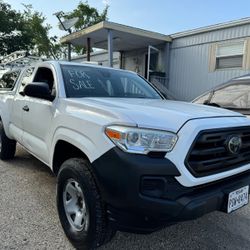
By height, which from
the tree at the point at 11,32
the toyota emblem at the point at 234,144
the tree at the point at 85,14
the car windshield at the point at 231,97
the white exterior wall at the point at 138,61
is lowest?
the toyota emblem at the point at 234,144

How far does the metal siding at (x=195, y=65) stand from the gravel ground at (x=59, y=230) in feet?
26.1

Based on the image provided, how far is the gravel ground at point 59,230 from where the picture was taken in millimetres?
2688

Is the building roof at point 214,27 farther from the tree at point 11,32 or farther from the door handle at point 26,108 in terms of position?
the tree at point 11,32

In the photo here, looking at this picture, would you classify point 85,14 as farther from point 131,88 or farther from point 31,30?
point 131,88

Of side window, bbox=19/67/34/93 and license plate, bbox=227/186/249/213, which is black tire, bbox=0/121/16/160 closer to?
side window, bbox=19/67/34/93

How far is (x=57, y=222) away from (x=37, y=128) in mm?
1173

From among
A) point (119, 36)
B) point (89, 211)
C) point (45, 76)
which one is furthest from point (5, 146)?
point (119, 36)

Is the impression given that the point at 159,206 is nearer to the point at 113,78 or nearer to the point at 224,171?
the point at 224,171

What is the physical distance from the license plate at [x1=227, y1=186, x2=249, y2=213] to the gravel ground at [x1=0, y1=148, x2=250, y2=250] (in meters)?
0.53

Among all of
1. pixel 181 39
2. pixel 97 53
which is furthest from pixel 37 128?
pixel 97 53

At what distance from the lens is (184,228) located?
3043 mm

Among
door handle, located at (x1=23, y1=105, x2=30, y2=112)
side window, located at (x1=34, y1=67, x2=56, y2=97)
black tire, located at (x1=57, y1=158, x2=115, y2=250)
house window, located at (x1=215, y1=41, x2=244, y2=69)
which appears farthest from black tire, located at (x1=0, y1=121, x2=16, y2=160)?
house window, located at (x1=215, y1=41, x2=244, y2=69)

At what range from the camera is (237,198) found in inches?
95.6

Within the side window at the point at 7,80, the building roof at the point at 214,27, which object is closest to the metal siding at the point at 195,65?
the building roof at the point at 214,27
